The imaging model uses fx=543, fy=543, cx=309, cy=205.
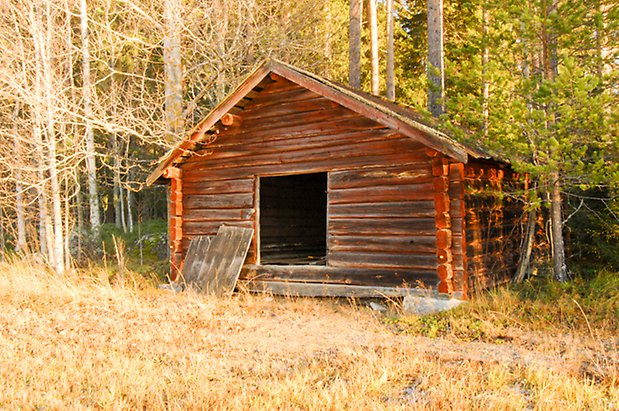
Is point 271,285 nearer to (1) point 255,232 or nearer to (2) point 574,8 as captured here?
(1) point 255,232

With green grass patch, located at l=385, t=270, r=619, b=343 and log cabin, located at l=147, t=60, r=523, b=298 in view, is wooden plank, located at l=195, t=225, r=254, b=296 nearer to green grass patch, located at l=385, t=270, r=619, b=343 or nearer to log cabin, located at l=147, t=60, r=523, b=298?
log cabin, located at l=147, t=60, r=523, b=298

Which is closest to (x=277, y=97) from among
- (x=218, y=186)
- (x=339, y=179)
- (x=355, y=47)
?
(x=339, y=179)

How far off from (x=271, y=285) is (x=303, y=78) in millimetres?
4231

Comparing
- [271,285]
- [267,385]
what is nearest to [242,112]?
[271,285]

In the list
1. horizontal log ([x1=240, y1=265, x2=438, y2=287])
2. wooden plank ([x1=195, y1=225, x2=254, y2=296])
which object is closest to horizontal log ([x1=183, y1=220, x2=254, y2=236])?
wooden plank ([x1=195, y1=225, x2=254, y2=296])

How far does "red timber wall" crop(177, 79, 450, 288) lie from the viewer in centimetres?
972

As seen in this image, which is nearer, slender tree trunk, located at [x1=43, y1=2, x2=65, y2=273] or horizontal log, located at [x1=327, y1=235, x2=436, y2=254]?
horizontal log, located at [x1=327, y1=235, x2=436, y2=254]

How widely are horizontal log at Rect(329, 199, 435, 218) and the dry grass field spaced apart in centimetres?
171

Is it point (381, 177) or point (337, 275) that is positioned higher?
point (381, 177)

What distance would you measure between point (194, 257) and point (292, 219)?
12.5 feet

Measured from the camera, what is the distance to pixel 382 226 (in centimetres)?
1009

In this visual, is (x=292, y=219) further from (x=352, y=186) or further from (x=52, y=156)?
(x=52, y=156)

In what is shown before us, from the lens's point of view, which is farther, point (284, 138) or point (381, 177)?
point (284, 138)

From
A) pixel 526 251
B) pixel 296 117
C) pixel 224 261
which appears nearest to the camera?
pixel 296 117
